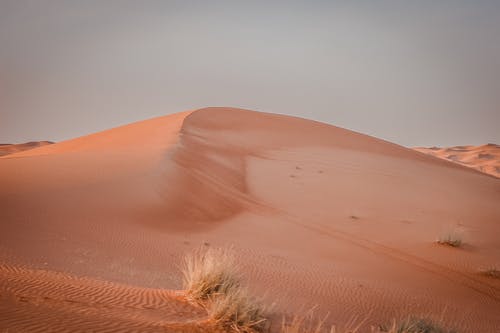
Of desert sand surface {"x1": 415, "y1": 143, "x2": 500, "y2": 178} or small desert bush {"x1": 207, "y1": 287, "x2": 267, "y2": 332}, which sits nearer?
small desert bush {"x1": 207, "y1": 287, "x2": 267, "y2": 332}

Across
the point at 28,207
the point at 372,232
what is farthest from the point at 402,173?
the point at 28,207

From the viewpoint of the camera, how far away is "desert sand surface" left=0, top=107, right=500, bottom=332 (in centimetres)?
551

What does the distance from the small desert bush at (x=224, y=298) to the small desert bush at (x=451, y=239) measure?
8.87 metres

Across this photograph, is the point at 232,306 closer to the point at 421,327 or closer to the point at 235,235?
the point at 421,327

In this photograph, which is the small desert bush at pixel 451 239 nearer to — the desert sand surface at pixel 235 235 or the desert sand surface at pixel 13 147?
the desert sand surface at pixel 235 235

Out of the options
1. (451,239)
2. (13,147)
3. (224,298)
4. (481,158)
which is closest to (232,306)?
(224,298)

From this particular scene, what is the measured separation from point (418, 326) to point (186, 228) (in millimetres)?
7354

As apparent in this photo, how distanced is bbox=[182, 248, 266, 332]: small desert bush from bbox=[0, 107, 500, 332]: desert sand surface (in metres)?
0.20

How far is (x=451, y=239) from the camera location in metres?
12.4

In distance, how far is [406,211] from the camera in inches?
639

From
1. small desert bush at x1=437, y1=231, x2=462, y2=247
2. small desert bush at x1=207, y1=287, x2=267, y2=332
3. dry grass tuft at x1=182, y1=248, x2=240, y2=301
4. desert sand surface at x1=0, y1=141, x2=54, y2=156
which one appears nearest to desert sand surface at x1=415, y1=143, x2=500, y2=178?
small desert bush at x1=437, y1=231, x2=462, y2=247

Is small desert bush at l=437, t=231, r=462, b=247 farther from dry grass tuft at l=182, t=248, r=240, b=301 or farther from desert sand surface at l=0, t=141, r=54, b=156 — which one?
desert sand surface at l=0, t=141, r=54, b=156

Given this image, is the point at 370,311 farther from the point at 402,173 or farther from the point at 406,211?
the point at 402,173

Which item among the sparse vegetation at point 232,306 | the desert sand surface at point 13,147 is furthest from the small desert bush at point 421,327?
the desert sand surface at point 13,147
